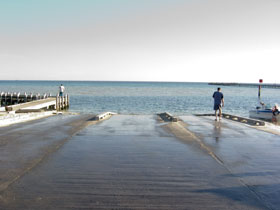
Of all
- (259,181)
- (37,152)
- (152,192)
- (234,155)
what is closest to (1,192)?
(152,192)

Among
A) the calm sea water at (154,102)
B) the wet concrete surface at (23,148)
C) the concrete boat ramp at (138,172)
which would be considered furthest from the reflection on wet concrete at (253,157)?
the calm sea water at (154,102)

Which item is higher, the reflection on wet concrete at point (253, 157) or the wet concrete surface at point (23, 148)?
the wet concrete surface at point (23, 148)

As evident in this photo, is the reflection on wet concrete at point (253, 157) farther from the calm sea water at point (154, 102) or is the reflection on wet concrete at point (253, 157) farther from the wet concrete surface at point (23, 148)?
the calm sea water at point (154, 102)

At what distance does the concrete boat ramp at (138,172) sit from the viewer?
446 cm

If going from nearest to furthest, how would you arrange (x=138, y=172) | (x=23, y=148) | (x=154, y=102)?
(x=138, y=172), (x=23, y=148), (x=154, y=102)

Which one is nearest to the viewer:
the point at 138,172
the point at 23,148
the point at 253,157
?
the point at 138,172

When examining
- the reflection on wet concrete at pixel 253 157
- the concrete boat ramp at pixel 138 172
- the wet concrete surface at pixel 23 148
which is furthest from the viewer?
the wet concrete surface at pixel 23 148

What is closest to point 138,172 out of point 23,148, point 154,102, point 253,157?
point 253,157

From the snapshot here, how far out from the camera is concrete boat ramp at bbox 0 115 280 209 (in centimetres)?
446

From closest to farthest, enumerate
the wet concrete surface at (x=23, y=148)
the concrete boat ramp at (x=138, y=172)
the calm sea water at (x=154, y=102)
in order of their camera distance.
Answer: the concrete boat ramp at (x=138, y=172) → the wet concrete surface at (x=23, y=148) → the calm sea water at (x=154, y=102)

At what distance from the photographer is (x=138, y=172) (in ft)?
19.6

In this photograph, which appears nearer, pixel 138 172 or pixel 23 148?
pixel 138 172

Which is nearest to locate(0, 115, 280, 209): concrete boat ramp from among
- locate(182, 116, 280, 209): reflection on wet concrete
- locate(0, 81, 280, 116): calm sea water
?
locate(182, 116, 280, 209): reflection on wet concrete

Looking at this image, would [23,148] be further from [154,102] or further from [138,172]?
[154,102]
